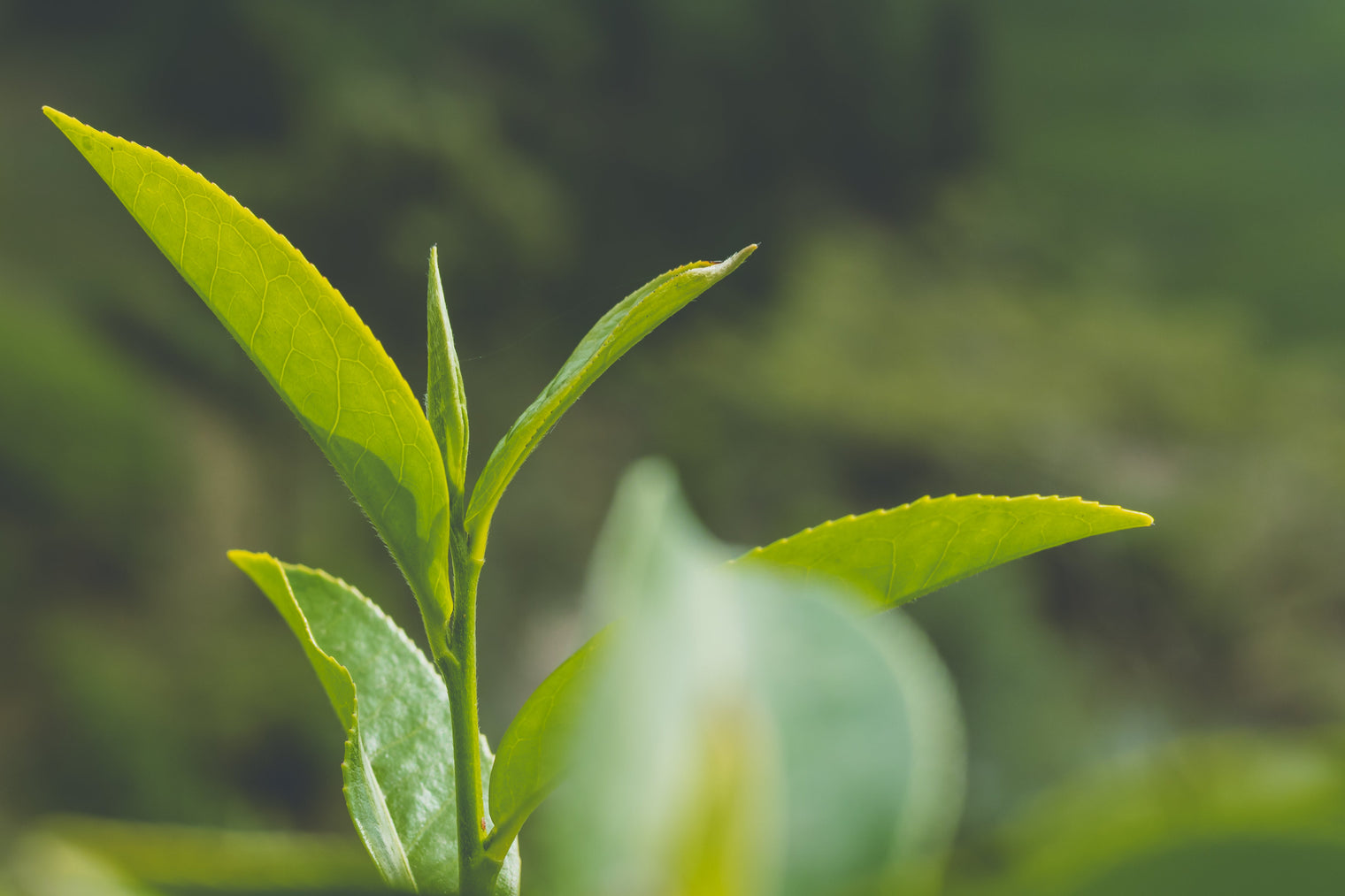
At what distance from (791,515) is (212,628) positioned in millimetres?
1373

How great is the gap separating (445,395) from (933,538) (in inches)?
4.0

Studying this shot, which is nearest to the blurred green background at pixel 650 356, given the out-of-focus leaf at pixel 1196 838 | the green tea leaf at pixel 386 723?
the green tea leaf at pixel 386 723

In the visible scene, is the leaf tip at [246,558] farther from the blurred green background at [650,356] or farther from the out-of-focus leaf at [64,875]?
the blurred green background at [650,356]

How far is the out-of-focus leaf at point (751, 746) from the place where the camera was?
0.28 ft

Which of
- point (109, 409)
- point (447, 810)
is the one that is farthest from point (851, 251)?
point (447, 810)

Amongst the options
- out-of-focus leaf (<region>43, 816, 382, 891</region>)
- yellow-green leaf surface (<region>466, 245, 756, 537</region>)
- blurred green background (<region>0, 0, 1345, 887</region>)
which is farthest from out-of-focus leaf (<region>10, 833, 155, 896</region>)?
blurred green background (<region>0, 0, 1345, 887</region>)

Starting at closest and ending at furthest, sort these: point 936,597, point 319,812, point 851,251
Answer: point 319,812 → point 936,597 → point 851,251

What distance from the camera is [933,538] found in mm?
208

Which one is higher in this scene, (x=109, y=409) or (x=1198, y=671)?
(x=109, y=409)

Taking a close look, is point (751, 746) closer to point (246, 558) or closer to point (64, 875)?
point (64, 875)

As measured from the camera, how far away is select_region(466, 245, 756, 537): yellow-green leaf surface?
195 millimetres

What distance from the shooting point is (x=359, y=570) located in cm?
220

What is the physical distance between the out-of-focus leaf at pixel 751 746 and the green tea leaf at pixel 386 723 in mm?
136

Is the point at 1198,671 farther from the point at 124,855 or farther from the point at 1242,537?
the point at 124,855
